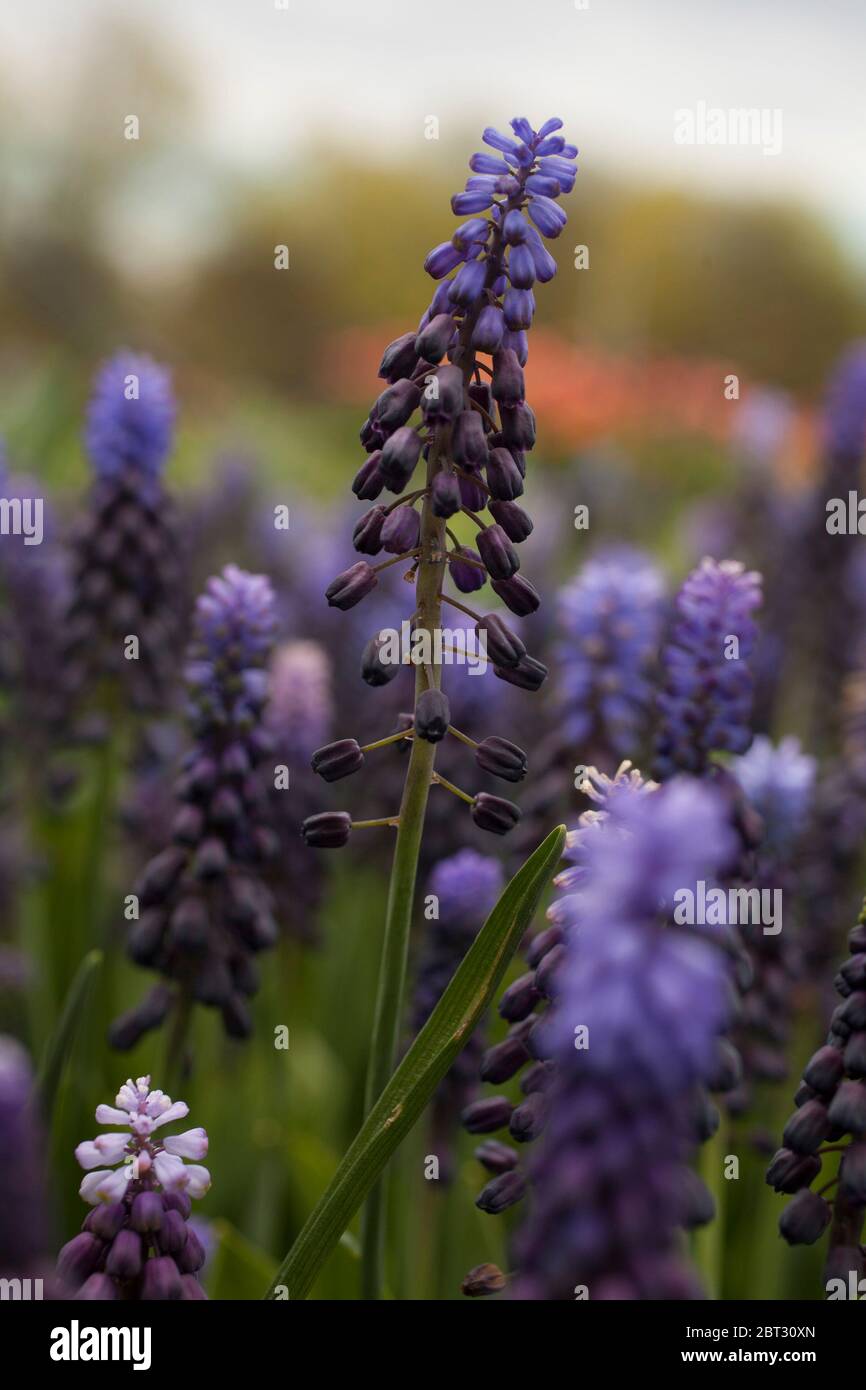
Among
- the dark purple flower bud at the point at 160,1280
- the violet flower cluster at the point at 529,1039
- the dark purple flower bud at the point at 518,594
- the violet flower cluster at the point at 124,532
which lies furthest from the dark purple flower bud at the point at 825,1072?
the violet flower cluster at the point at 124,532

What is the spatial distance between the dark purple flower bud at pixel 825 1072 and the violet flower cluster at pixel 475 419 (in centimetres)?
61

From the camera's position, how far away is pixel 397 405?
243 cm

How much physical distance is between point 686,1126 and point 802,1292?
2911mm

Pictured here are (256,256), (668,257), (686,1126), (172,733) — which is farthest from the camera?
(256,256)

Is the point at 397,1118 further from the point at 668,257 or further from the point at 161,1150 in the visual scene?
the point at 668,257

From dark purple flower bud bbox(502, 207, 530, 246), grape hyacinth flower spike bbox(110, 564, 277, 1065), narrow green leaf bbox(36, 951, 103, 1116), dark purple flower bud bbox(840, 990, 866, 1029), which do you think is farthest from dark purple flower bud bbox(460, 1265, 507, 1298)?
dark purple flower bud bbox(502, 207, 530, 246)

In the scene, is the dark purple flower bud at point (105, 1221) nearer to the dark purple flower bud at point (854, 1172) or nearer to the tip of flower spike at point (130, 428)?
the dark purple flower bud at point (854, 1172)

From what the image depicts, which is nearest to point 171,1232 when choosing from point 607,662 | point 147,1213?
point 147,1213

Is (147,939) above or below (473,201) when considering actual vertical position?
below

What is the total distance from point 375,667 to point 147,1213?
0.89 metres

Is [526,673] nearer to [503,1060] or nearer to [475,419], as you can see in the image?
[475,419]

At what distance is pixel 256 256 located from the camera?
68.5 ft

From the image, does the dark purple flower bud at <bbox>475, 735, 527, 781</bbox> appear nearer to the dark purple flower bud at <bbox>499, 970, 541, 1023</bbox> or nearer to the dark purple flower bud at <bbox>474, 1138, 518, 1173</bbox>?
the dark purple flower bud at <bbox>499, 970, 541, 1023</bbox>

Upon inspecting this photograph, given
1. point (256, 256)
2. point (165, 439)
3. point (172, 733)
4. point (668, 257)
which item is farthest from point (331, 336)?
point (165, 439)
